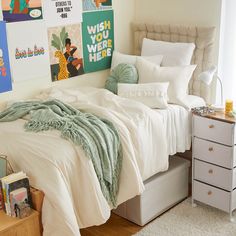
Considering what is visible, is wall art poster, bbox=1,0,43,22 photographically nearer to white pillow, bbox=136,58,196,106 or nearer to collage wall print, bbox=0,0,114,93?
collage wall print, bbox=0,0,114,93

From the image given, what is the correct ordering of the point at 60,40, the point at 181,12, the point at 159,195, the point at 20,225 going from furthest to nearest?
the point at 181,12
the point at 60,40
the point at 159,195
the point at 20,225

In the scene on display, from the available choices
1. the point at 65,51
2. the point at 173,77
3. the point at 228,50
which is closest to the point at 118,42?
the point at 65,51

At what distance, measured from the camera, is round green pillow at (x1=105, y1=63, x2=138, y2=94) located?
3.36m

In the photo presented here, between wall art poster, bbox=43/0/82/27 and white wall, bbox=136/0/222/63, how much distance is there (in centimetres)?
70

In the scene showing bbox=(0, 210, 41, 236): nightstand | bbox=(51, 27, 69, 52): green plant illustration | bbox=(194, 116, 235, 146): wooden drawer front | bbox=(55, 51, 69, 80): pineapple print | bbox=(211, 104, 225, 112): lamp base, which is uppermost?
bbox=(51, 27, 69, 52): green plant illustration

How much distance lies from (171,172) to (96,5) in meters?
1.64

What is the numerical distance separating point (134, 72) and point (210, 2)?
2.76 ft

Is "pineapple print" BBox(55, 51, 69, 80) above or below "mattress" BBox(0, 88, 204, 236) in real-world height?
above

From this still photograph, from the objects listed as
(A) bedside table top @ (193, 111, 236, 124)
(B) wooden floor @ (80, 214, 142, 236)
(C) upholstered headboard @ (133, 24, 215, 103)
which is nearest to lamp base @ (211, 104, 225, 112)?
(A) bedside table top @ (193, 111, 236, 124)

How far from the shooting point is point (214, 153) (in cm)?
297

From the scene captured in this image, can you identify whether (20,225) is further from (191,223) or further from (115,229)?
(191,223)

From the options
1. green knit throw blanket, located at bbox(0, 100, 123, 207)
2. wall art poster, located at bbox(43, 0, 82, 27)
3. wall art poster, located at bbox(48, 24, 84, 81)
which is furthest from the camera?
wall art poster, located at bbox(48, 24, 84, 81)

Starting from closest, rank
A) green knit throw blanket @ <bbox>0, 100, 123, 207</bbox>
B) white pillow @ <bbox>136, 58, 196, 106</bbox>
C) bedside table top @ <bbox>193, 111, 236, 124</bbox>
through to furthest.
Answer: green knit throw blanket @ <bbox>0, 100, 123, 207</bbox> < bedside table top @ <bbox>193, 111, 236, 124</bbox> < white pillow @ <bbox>136, 58, 196, 106</bbox>

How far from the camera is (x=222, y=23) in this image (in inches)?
131
